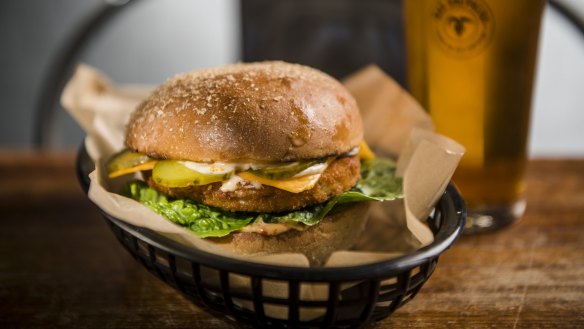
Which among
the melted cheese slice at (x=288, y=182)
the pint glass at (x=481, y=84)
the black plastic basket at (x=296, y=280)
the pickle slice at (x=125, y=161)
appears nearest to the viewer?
the black plastic basket at (x=296, y=280)

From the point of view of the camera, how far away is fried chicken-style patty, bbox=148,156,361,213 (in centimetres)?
94

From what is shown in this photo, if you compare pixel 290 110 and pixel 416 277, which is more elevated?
pixel 290 110

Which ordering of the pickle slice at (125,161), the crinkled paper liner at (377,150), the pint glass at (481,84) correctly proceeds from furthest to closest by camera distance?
the pint glass at (481,84), the pickle slice at (125,161), the crinkled paper liner at (377,150)

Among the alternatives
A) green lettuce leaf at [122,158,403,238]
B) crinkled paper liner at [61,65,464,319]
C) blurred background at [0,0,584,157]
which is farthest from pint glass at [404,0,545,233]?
blurred background at [0,0,584,157]

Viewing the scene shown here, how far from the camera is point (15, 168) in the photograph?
1.52m

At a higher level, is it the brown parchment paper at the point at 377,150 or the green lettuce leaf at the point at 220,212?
the brown parchment paper at the point at 377,150

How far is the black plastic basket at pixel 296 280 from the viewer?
2.28 ft

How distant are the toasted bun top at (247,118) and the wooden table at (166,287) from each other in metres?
0.25

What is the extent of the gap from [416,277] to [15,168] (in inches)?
46.1

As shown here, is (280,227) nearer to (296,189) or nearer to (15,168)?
(296,189)

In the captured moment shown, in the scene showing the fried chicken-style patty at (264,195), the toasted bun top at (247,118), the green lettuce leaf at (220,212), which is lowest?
the green lettuce leaf at (220,212)

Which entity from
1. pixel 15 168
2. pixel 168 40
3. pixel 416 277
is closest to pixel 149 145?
pixel 416 277

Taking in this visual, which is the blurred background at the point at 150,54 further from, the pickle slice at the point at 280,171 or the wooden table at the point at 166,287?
the pickle slice at the point at 280,171

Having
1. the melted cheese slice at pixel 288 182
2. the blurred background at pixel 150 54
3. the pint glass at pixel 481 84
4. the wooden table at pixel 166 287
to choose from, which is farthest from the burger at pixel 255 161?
the blurred background at pixel 150 54
